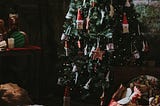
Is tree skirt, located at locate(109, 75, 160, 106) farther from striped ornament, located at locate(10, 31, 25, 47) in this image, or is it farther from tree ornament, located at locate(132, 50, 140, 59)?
striped ornament, located at locate(10, 31, 25, 47)

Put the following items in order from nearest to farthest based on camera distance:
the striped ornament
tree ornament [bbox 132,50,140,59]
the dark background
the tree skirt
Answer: the tree skirt
the striped ornament
tree ornament [bbox 132,50,140,59]
the dark background

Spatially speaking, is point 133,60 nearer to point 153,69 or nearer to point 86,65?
point 153,69

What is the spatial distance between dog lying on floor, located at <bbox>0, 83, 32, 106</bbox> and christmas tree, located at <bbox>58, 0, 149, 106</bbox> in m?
0.76

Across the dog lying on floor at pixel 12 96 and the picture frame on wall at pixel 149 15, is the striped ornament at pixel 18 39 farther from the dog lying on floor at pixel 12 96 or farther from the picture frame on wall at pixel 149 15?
the picture frame on wall at pixel 149 15

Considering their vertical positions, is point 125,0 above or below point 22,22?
above

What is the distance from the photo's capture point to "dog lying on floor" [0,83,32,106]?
11.9 ft

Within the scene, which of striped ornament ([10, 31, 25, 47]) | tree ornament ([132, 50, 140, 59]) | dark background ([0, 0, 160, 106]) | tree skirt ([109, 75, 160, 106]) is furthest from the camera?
dark background ([0, 0, 160, 106])

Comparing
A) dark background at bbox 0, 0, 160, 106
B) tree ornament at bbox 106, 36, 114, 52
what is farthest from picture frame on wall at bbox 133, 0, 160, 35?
tree ornament at bbox 106, 36, 114, 52

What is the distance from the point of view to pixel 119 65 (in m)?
4.11

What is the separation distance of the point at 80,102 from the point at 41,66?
34.0 inches

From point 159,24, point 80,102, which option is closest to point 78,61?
point 80,102

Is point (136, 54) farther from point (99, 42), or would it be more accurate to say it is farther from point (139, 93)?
point (139, 93)

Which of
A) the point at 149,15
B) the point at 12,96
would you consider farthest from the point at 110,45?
the point at 12,96

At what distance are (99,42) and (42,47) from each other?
4.06 feet
